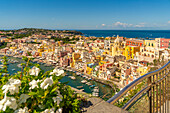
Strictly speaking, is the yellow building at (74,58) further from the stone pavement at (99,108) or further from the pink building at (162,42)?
the stone pavement at (99,108)

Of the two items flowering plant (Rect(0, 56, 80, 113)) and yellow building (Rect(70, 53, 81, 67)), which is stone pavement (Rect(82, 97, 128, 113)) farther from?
yellow building (Rect(70, 53, 81, 67))

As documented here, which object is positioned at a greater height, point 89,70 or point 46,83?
point 46,83

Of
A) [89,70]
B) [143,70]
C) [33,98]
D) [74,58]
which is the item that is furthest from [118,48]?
[33,98]

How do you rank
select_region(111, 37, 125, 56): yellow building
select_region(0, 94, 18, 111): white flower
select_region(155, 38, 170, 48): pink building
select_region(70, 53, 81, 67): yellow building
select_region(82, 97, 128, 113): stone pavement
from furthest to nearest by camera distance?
select_region(70, 53, 81, 67): yellow building < select_region(111, 37, 125, 56): yellow building < select_region(155, 38, 170, 48): pink building < select_region(82, 97, 128, 113): stone pavement < select_region(0, 94, 18, 111): white flower

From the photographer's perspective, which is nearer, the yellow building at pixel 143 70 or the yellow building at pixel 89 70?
the yellow building at pixel 143 70

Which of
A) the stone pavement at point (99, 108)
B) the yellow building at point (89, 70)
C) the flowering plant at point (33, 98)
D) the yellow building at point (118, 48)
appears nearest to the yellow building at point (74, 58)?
the yellow building at point (89, 70)

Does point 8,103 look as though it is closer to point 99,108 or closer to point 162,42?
point 99,108

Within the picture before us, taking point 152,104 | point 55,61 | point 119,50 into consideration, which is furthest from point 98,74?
point 152,104

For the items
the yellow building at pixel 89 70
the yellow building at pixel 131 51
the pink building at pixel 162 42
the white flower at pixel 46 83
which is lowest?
the yellow building at pixel 89 70

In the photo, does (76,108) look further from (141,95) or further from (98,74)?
(98,74)

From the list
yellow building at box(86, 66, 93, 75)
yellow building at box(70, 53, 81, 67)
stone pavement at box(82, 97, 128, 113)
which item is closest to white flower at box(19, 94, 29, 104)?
stone pavement at box(82, 97, 128, 113)

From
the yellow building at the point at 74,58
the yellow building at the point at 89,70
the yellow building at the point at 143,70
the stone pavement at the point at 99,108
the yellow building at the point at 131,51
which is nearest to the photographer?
the stone pavement at the point at 99,108
